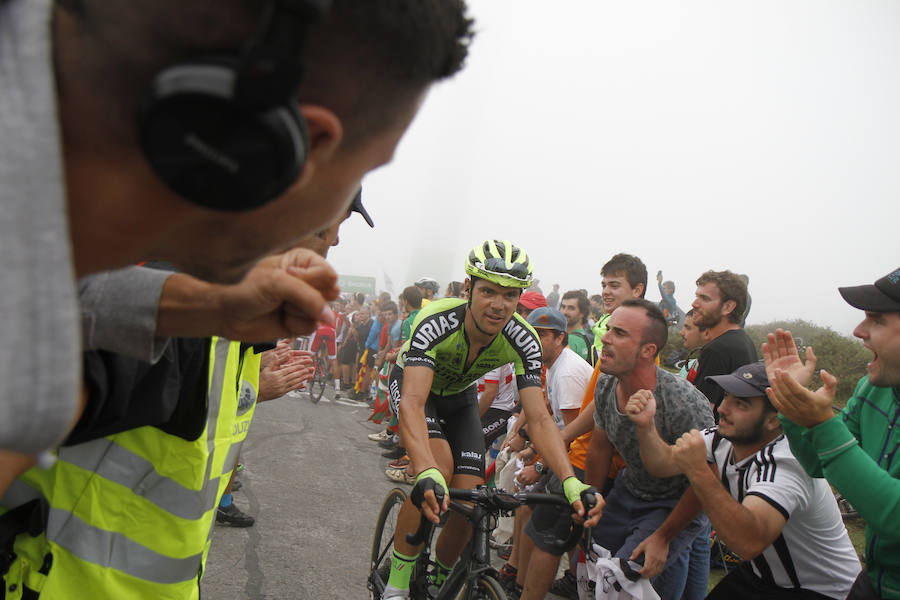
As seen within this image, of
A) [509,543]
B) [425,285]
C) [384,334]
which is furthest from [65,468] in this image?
[384,334]

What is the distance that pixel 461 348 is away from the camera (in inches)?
170

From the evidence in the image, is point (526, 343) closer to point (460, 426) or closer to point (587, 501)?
point (460, 426)

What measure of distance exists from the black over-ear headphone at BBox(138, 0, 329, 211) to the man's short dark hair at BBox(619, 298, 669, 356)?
12.2ft

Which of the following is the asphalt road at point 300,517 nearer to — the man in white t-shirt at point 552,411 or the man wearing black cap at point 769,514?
the man in white t-shirt at point 552,411

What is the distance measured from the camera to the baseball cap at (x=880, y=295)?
2.57m

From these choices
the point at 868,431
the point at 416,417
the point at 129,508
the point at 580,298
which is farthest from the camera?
the point at 580,298

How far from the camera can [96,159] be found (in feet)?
1.95

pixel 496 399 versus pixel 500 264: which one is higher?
pixel 500 264

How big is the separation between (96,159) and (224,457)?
1479 millimetres

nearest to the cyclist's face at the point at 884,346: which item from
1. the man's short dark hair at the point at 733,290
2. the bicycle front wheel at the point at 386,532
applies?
the man's short dark hair at the point at 733,290

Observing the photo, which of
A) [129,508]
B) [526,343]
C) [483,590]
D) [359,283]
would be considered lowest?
[359,283]

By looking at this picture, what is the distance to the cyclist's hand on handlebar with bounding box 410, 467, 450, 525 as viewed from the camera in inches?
119

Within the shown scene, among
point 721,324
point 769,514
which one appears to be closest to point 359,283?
point 721,324

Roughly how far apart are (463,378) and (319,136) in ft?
12.8
